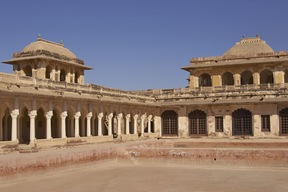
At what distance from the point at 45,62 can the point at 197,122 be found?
1313 centimetres

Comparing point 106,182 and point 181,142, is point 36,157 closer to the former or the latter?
point 106,182

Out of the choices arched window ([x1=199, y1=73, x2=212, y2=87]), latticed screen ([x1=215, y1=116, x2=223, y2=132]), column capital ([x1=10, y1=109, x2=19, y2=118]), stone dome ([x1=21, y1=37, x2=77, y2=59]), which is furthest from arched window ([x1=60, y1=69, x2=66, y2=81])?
arched window ([x1=199, y1=73, x2=212, y2=87])

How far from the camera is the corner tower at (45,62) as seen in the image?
1216 inches

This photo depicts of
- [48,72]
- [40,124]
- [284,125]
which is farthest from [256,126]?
[48,72]

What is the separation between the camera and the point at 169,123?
36438 millimetres

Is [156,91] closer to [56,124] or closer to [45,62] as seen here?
[45,62]

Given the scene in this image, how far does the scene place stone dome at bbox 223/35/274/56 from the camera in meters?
38.0

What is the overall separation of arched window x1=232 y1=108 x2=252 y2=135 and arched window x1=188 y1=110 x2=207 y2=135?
2.46 m

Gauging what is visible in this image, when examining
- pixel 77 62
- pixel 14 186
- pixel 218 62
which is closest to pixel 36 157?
pixel 14 186

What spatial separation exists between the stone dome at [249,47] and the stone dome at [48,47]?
14.6 meters

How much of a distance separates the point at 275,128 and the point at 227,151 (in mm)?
13189

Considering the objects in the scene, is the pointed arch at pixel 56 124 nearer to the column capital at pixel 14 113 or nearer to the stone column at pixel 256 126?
the column capital at pixel 14 113

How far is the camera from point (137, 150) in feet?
73.3

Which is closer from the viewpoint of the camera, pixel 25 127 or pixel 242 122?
pixel 25 127
